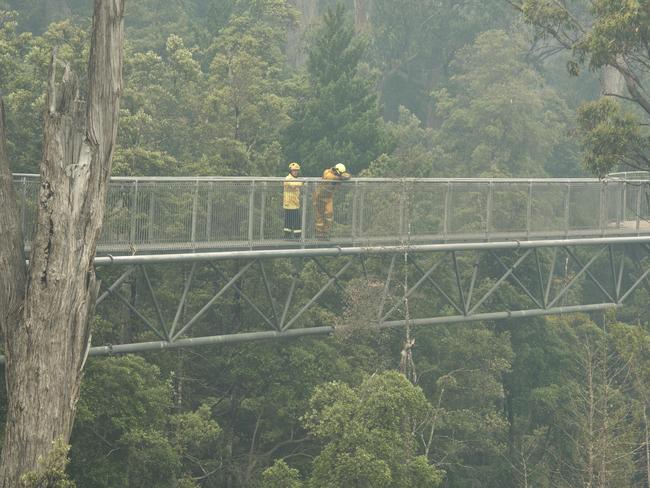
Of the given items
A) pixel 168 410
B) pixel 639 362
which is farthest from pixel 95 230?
pixel 639 362

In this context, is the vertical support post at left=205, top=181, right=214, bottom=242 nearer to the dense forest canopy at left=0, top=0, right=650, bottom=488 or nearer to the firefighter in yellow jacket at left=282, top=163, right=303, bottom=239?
the firefighter in yellow jacket at left=282, top=163, right=303, bottom=239

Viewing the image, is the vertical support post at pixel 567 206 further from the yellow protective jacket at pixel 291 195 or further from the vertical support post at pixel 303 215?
the yellow protective jacket at pixel 291 195

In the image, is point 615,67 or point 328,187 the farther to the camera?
point 615,67

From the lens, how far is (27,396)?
1644 cm

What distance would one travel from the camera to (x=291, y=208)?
22719 millimetres

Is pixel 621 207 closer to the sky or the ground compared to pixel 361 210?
closer to the sky

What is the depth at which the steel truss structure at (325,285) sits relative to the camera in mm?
21484

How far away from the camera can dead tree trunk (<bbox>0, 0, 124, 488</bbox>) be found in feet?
53.8

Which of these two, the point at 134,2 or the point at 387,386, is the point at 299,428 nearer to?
the point at 387,386

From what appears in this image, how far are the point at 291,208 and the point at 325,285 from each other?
188 cm

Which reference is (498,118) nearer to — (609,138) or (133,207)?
(609,138)

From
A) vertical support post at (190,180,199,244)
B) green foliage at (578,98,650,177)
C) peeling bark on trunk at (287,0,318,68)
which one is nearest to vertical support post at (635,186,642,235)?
green foliage at (578,98,650,177)

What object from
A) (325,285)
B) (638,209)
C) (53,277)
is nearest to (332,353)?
(325,285)

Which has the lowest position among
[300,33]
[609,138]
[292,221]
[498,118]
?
[292,221]
